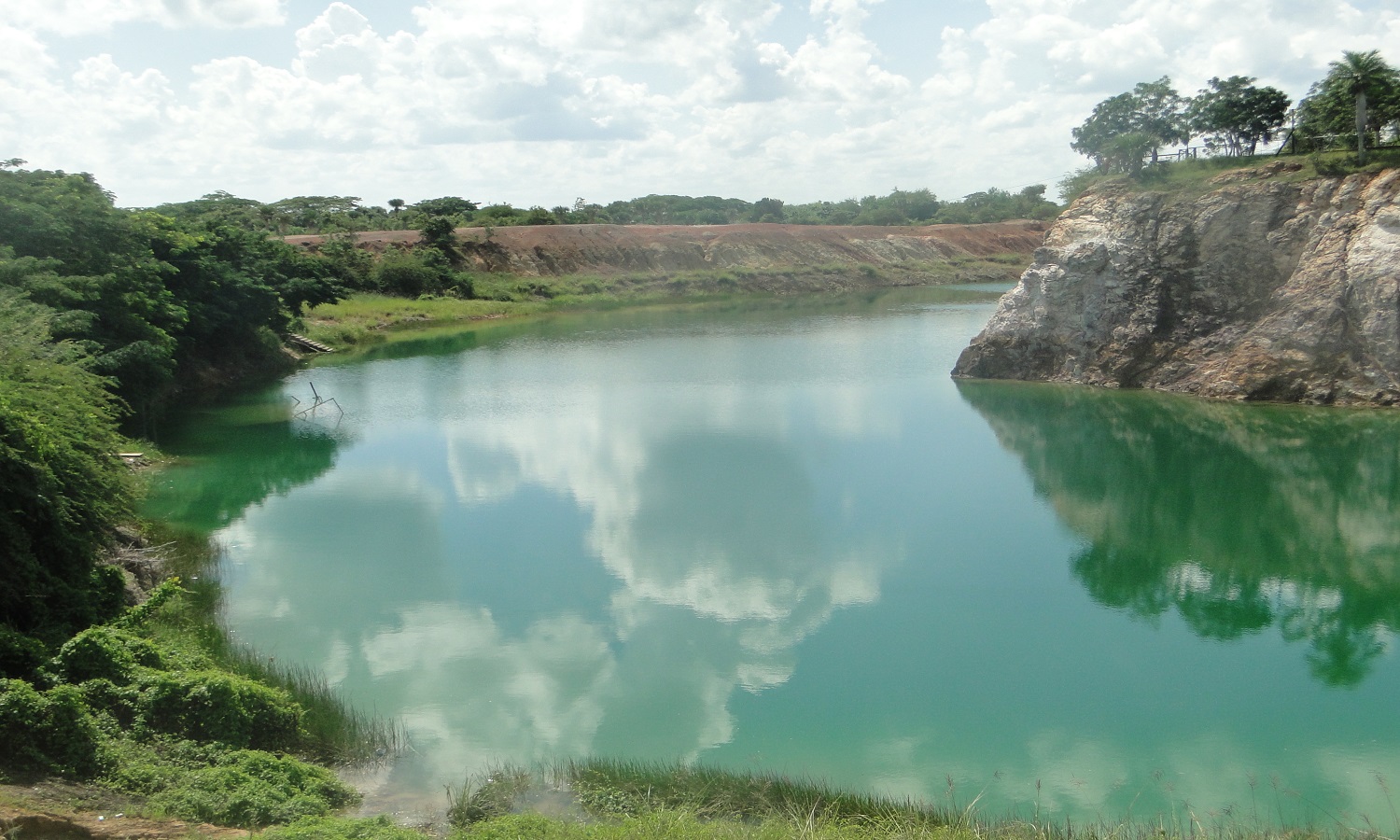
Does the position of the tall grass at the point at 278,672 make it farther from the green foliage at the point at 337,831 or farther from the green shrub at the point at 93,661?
the green foliage at the point at 337,831

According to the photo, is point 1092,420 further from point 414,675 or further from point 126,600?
point 126,600

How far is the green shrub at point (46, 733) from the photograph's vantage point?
8.87 meters

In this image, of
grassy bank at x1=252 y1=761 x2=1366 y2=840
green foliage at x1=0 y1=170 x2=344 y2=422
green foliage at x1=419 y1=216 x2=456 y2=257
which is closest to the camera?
grassy bank at x1=252 y1=761 x2=1366 y2=840

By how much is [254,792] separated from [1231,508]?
19.0 metres

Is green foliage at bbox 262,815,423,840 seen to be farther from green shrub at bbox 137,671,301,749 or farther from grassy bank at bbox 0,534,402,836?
green shrub at bbox 137,671,301,749

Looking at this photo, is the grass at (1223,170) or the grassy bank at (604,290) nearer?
the grass at (1223,170)

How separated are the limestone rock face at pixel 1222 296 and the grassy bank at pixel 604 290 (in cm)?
3194

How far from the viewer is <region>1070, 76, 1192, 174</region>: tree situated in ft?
116

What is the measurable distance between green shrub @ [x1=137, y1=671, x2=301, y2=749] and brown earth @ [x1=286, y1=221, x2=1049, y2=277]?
194 ft

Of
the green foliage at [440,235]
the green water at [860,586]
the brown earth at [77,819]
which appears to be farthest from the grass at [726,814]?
the green foliage at [440,235]

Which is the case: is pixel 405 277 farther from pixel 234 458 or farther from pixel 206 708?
pixel 206 708

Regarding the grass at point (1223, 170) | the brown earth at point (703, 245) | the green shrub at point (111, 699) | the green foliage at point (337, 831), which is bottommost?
the green foliage at point (337, 831)

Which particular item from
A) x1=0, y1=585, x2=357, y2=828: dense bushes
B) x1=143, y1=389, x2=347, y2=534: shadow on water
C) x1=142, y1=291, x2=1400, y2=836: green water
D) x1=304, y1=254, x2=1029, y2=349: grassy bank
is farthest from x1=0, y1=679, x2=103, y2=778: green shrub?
x1=304, y1=254, x2=1029, y2=349: grassy bank

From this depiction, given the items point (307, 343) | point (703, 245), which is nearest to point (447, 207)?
point (703, 245)
